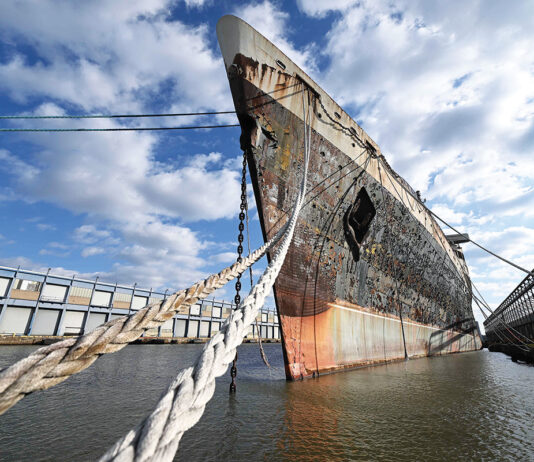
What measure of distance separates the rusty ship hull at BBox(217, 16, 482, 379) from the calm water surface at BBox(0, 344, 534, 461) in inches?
57.7

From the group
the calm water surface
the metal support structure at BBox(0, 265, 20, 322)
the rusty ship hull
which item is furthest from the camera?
the metal support structure at BBox(0, 265, 20, 322)

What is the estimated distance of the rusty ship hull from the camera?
201 inches

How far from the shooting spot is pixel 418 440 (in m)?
2.50

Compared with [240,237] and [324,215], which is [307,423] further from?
[324,215]

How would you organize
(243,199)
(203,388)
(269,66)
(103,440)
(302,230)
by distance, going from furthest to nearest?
(302,230) → (269,66) → (243,199) → (103,440) → (203,388)

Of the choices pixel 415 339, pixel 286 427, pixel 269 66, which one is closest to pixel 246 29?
pixel 269 66

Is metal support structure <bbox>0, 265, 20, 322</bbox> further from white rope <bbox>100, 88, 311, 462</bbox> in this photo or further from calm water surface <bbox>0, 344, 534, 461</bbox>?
white rope <bbox>100, 88, 311, 462</bbox>

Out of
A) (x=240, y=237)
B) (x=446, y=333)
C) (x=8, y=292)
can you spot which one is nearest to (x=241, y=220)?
(x=240, y=237)

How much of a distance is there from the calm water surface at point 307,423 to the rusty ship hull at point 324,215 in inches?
57.7

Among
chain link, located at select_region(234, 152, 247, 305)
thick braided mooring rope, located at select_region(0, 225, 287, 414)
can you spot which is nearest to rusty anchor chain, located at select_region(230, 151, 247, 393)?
chain link, located at select_region(234, 152, 247, 305)

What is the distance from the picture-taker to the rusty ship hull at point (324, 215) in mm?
5105

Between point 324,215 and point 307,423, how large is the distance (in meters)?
4.13

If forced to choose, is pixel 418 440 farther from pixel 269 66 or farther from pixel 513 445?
pixel 269 66

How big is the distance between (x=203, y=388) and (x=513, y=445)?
3.19 metres
